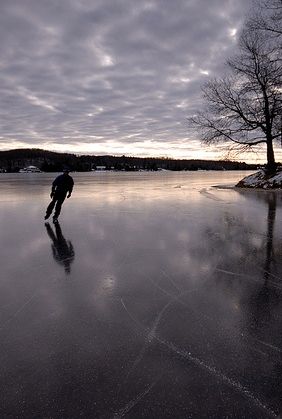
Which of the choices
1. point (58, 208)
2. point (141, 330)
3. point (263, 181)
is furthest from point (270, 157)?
point (141, 330)

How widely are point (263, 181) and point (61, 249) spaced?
66.3 ft

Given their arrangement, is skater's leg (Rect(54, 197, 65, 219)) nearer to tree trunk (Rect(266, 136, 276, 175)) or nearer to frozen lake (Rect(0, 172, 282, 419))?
frozen lake (Rect(0, 172, 282, 419))

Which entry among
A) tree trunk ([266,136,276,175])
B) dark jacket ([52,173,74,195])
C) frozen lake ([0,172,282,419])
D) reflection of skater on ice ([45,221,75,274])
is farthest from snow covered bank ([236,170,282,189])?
reflection of skater on ice ([45,221,75,274])

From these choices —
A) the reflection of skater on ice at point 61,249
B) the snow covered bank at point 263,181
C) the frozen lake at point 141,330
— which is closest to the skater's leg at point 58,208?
the reflection of skater on ice at point 61,249

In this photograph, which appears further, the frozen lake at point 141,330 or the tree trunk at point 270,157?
the tree trunk at point 270,157

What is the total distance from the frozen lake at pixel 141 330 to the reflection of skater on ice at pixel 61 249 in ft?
0.17

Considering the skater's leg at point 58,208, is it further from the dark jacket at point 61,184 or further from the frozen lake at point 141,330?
the frozen lake at point 141,330

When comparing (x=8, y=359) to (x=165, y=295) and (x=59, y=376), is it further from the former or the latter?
(x=165, y=295)

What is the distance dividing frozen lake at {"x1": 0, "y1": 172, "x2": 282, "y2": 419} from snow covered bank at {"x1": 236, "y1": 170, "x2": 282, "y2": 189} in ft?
54.7

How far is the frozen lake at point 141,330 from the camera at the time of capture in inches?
82.1

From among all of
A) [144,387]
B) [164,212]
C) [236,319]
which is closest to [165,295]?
[236,319]

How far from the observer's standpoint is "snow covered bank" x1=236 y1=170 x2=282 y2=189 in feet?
69.1

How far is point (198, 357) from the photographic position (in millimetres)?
2525

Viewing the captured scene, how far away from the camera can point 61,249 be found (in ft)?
19.5
